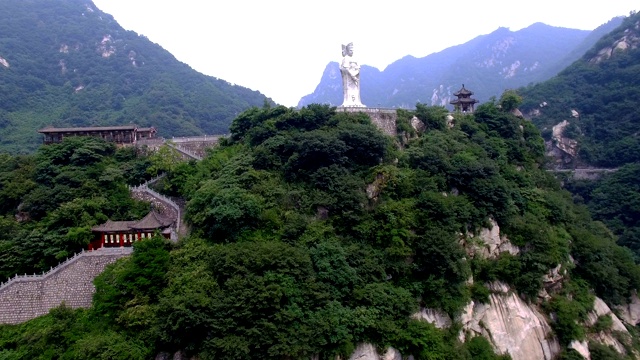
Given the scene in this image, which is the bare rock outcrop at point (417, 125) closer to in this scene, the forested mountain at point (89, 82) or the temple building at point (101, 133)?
the temple building at point (101, 133)

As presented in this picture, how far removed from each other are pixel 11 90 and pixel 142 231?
2101 inches

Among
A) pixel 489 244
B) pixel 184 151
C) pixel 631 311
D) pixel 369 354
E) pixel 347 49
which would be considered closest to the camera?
pixel 369 354

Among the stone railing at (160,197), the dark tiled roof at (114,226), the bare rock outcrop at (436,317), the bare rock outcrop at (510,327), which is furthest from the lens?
the stone railing at (160,197)

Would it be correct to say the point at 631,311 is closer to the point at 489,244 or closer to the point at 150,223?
the point at 489,244

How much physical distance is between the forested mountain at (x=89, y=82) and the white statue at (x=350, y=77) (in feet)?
124

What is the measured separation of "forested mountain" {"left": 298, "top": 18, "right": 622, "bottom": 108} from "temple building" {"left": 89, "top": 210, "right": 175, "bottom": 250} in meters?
83.7

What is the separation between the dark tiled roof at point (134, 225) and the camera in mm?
23109

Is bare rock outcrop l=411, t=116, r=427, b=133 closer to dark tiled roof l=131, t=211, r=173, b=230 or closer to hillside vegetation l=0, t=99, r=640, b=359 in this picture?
hillside vegetation l=0, t=99, r=640, b=359

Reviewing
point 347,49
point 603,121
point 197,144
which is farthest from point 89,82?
point 603,121

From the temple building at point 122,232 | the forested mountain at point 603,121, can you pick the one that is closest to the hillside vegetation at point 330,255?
the temple building at point 122,232

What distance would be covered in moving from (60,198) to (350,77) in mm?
17820

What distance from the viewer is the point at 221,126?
72.1 metres

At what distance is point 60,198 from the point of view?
2544cm

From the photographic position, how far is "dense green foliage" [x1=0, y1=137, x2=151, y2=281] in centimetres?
2238
